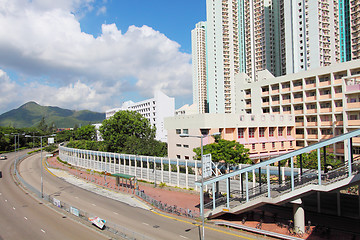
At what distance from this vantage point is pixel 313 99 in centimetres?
5438

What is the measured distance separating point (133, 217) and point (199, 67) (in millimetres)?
133147

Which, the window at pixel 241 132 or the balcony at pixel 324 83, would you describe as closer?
the window at pixel 241 132

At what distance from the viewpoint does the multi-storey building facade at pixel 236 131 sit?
42469 millimetres

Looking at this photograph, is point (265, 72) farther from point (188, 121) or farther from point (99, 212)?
point (99, 212)

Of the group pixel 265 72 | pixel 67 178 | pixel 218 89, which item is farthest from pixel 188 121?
pixel 218 89

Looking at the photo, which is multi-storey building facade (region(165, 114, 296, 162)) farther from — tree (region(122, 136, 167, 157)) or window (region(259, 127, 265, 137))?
tree (region(122, 136, 167, 157))

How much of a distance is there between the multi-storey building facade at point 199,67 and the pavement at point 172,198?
334 ft

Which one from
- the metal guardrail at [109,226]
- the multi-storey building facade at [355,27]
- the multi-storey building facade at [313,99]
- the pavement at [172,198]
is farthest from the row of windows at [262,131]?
the multi-storey building facade at [355,27]

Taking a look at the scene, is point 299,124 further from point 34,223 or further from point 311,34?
point 34,223

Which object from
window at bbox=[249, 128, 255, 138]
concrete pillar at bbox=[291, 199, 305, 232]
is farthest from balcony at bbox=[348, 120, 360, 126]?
concrete pillar at bbox=[291, 199, 305, 232]

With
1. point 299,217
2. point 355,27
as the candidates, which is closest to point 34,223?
point 299,217

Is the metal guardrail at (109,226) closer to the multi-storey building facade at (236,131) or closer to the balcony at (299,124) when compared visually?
the multi-storey building facade at (236,131)

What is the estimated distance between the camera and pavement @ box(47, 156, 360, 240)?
18.7 meters

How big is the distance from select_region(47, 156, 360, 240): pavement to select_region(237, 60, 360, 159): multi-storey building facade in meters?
32.1
